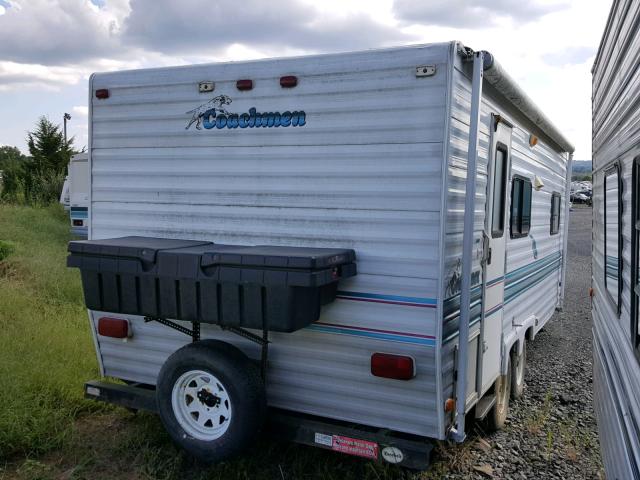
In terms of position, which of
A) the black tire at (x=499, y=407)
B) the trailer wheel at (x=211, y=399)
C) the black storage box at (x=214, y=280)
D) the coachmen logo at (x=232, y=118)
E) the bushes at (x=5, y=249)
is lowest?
the black tire at (x=499, y=407)

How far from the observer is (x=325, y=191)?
3635 millimetres

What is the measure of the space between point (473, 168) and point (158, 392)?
222 cm

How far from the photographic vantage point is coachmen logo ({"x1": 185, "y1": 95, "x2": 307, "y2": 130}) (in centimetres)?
372

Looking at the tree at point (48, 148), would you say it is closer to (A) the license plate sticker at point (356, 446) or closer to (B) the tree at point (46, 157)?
(B) the tree at point (46, 157)

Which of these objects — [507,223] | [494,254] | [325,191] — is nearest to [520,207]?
[507,223]

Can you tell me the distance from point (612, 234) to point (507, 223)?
4.57 feet

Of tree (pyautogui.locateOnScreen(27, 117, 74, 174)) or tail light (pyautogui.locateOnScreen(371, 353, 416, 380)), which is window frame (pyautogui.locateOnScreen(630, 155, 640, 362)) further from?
tree (pyautogui.locateOnScreen(27, 117, 74, 174))

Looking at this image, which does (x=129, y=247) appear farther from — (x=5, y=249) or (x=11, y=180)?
(x=11, y=180)


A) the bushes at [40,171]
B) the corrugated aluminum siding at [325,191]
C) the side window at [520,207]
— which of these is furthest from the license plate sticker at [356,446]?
the bushes at [40,171]

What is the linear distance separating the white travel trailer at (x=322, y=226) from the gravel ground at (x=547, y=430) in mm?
349

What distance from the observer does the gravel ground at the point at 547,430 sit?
414 centimetres

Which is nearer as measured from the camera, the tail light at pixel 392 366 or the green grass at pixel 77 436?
the tail light at pixel 392 366

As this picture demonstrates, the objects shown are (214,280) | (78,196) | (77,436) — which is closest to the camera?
(214,280)

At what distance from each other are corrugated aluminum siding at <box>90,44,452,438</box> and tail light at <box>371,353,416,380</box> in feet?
0.20
